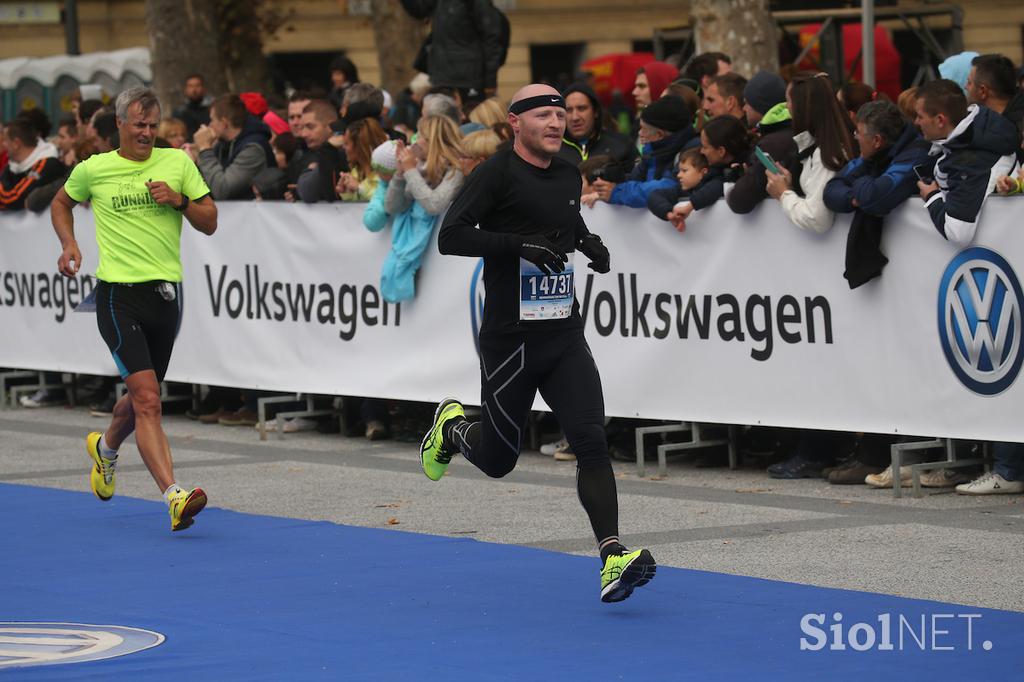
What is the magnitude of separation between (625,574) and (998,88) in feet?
14.6

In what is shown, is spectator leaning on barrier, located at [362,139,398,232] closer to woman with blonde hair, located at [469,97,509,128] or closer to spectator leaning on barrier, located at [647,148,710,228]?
woman with blonde hair, located at [469,97,509,128]

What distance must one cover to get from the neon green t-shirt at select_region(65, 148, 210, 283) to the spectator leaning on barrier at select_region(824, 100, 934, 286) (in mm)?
3401

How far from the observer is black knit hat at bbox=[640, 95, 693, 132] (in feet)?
38.5

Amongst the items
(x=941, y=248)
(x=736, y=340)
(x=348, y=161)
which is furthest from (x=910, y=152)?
(x=348, y=161)

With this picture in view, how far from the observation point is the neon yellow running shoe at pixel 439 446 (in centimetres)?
888

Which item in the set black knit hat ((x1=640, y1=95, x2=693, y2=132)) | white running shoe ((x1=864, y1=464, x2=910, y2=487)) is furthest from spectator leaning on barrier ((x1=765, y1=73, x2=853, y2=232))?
white running shoe ((x1=864, y1=464, x2=910, y2=487))

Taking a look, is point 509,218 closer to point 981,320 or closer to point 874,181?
point 874,181

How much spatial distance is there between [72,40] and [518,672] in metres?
28.5

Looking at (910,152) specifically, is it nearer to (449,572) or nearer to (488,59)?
(449,572)

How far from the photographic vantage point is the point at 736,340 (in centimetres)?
1117

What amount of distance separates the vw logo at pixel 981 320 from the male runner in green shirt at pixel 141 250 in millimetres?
3842

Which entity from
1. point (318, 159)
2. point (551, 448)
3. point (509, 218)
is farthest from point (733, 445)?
point (509, 218)

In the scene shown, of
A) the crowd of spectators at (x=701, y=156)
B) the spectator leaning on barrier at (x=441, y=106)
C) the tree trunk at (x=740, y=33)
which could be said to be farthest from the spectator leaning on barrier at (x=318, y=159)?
the tree trunk at (x=740, y=33)

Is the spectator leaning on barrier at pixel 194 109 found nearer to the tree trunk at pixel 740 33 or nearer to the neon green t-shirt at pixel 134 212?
the tree trunk at pixel 740 33
